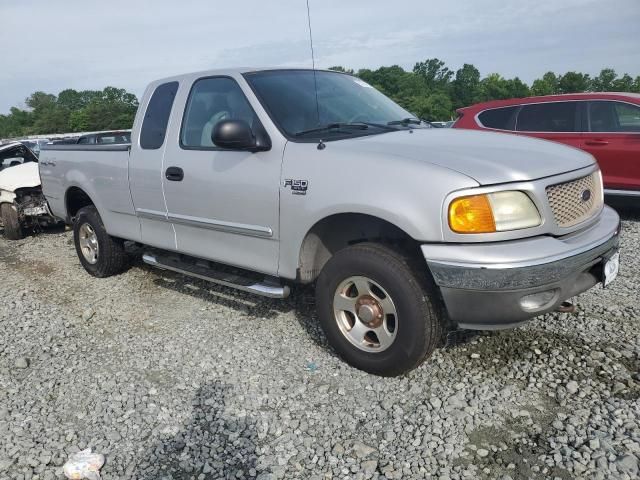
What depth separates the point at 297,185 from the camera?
3357 mm

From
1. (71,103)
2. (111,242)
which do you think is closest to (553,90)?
(71,103)

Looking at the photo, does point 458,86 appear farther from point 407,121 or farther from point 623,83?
point 407,121

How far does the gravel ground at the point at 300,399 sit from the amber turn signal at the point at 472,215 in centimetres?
102

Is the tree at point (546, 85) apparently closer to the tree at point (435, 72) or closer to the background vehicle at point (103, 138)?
the tree at point (435, 72)

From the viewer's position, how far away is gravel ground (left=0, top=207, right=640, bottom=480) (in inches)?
103

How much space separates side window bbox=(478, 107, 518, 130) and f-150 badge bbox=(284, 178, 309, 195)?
5.13 m

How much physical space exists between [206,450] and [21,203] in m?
7.29

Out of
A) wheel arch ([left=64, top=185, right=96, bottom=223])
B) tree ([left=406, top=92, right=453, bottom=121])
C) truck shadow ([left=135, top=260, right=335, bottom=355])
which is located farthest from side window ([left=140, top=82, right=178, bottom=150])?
tree ([left=406, top=92, right=453, bottom=121])

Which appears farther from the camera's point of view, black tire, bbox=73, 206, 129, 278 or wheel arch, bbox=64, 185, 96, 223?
wheel arch, bbox=64, 185, 96, 223

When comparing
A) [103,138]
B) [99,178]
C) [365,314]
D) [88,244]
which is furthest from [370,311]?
[103,138]

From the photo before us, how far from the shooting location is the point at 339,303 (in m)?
3.36

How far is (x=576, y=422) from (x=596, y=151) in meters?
5.14

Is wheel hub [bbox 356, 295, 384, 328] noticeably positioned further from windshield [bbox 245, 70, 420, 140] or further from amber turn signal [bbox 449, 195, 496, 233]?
windshield [bbox 245, 70, 420, 140]

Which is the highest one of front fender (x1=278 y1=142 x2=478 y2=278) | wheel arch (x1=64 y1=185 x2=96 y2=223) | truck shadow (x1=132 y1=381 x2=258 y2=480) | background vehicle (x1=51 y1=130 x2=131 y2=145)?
background vehicle (x1=51 y1=130 x2=131 y2=145)
